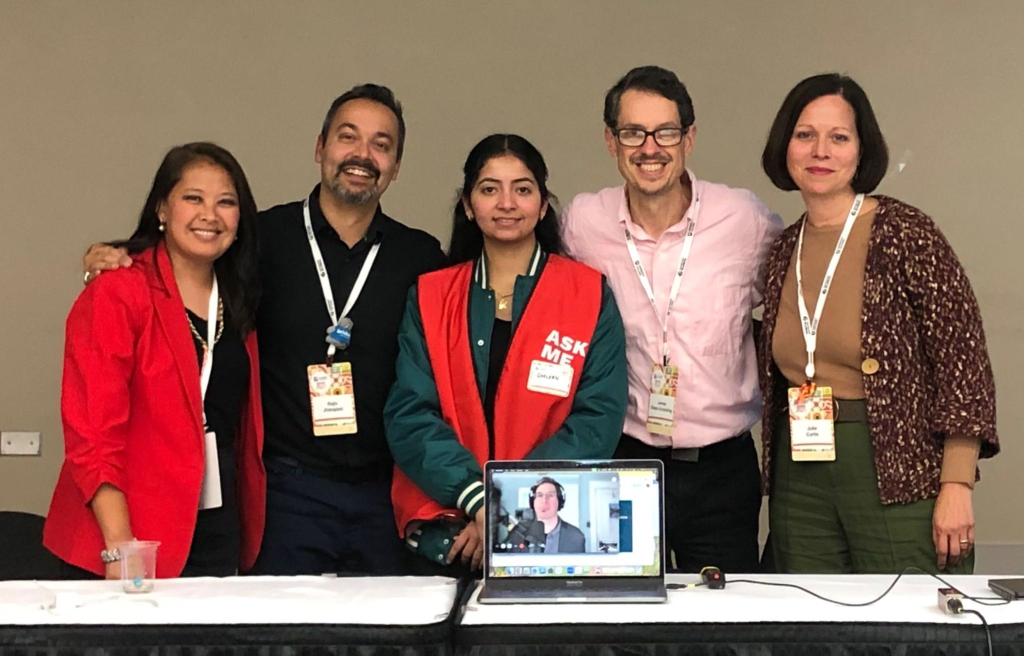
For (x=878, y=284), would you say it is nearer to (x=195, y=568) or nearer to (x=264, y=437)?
(x=264, y=437)

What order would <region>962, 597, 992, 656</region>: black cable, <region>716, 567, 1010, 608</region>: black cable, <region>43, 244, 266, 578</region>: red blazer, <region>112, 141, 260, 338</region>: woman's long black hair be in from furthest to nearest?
<region>112, 141, 260, 338</region>: woman's long black hair, <region>43, 244, 266, 578</region>: red blazer, <region>716, 567, 1010, 608</region>: black cable, <region>962, 597, 992, 656</region>: black cable

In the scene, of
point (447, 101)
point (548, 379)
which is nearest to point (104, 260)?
point (548, 379)

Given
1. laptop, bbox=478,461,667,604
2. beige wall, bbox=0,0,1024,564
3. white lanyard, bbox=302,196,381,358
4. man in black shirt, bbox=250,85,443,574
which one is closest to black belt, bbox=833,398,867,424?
laptop, bbox=478,461,667,604

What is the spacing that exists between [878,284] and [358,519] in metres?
1.38

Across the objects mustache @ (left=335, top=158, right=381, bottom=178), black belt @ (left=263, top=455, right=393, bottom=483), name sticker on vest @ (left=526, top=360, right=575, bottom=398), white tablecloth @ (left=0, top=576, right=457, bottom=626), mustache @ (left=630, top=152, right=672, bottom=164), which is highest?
mustache @ (left=335, top=158, right=381, bottom=178)

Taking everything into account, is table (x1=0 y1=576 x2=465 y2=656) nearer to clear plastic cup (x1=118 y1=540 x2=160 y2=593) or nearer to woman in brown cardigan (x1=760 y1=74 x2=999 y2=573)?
clear plastic cup (x1=118 y1=540 x2=160 y2=593)

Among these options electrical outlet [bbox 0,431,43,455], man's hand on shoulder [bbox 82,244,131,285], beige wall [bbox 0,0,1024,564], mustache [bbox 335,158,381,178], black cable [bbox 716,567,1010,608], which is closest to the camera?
black cable [bbox 716,567,1010,608]

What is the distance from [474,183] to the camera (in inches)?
101

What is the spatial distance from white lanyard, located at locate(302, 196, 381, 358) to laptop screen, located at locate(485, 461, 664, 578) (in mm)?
926

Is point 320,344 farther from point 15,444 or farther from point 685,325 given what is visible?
point 15,444

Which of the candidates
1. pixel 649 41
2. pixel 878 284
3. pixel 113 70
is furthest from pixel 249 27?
pixel 878 284

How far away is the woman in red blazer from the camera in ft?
7.30

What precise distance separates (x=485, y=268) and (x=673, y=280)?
1.55ft

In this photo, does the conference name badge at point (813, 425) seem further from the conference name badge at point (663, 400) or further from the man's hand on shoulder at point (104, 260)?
the man's hand on shoulder at point (104, 260)
